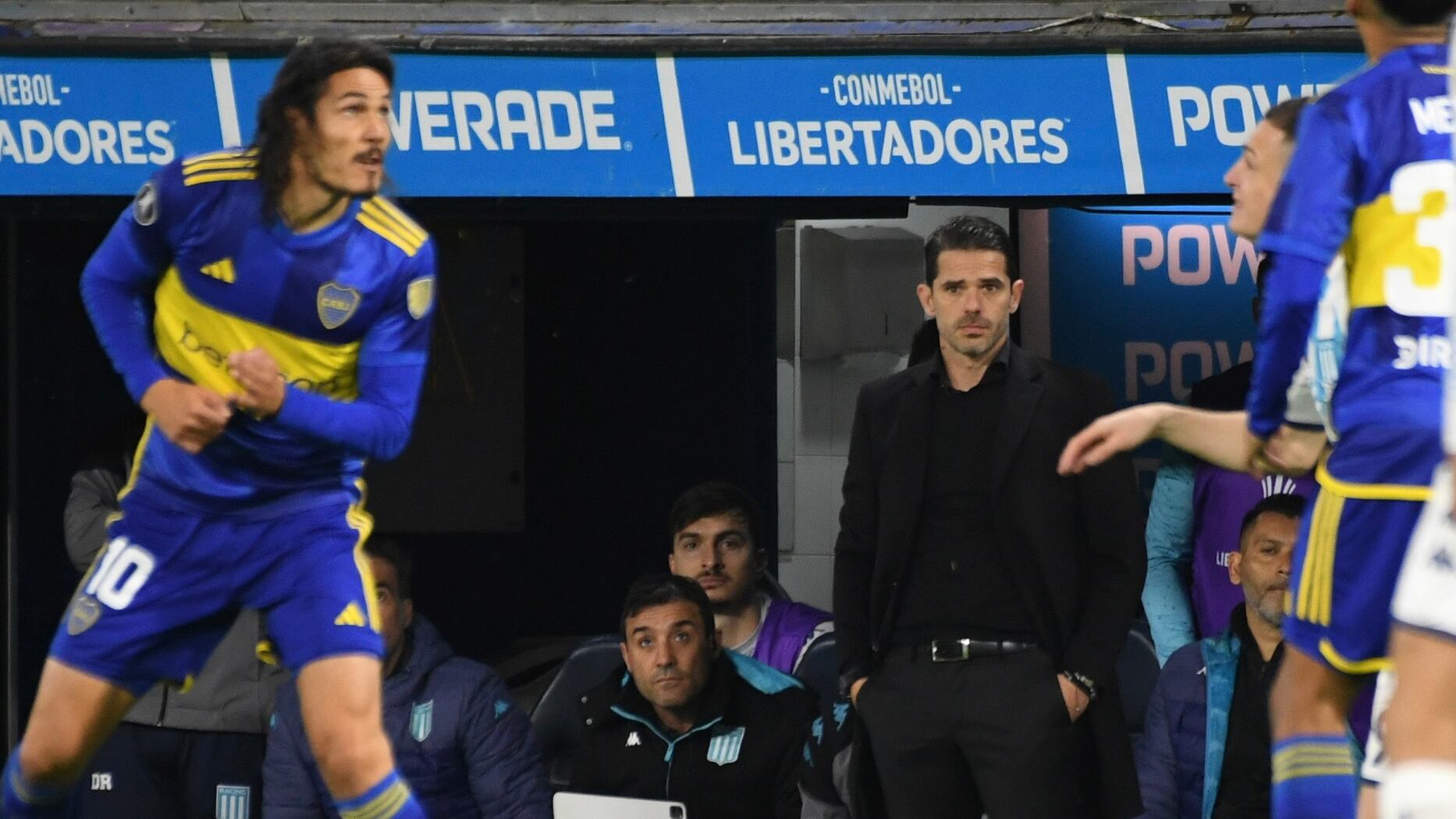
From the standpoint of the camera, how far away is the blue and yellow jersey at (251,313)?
14.4ft

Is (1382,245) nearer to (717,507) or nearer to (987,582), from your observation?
(987,582)

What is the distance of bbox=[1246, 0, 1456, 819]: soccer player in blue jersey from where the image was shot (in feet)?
11.5

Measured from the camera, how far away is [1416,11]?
3.63 m

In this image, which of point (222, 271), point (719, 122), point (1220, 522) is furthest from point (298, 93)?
point (1220, 522)

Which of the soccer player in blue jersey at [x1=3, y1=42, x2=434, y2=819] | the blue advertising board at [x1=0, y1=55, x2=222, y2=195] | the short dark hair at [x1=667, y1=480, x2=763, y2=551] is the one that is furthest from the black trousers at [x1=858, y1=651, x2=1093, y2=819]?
the blue advertising board at [x1=0, y1=55, x2=222, y2=195]

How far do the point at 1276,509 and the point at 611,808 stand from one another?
1.84 metres

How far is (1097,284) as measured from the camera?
300 inches

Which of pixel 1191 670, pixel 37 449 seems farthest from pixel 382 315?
pixel 37 449

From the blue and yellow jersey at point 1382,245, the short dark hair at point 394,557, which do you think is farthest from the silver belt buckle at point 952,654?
the blue and yellow jersey at point 1382,245

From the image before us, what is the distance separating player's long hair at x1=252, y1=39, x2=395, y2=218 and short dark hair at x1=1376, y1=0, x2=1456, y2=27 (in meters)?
1.92

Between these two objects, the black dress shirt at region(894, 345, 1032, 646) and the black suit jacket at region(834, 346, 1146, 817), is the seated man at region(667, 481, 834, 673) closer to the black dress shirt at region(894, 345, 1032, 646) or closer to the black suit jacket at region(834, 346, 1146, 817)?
the black suit jacket at region(834, 346, 1146, 817)

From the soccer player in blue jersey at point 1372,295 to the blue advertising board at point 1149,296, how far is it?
3.91 meters

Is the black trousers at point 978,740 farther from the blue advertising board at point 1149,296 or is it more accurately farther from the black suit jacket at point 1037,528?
the blue advertising board at point 1149,296

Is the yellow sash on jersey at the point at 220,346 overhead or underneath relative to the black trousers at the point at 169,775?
overhead
